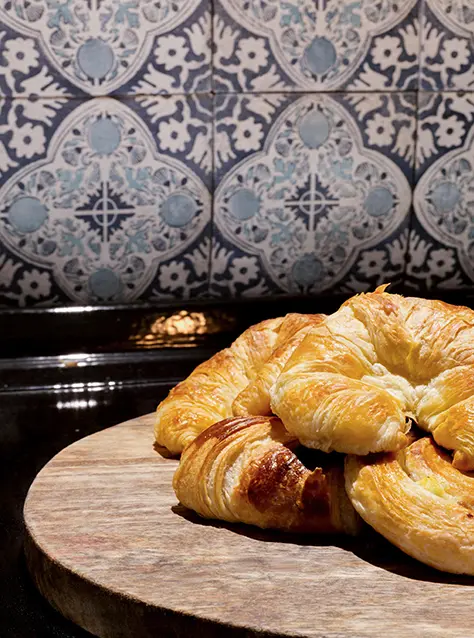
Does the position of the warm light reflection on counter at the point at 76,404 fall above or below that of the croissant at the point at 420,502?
below

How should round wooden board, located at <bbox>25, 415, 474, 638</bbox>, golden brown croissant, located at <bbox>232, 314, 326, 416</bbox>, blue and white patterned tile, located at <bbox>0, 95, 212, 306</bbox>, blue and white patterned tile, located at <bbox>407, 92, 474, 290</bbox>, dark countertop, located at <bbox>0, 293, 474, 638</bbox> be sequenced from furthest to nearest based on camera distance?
blue and white patterned tile, located at <bbox>407, 92, 474, 290</bbox>, blue and white patterned tile, located at <bbox>0, 95, 212, 306</bbox>, dark countertop, located at <bbox>0, 293, 474, 638</bbox>, golden brown croissant, located at <bbox>232, 314, 326, 416</bbox>, round wooden board, located at <bbox>25, 415, 474, 638</bbox>

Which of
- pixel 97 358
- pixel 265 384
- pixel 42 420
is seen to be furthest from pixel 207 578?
pixel 97 358

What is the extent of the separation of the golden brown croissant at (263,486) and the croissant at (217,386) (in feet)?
0.42

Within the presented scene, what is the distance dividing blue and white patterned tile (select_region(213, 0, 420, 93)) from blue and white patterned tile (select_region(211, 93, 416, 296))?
2 cm

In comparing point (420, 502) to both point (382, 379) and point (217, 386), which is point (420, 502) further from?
point (217, 386)

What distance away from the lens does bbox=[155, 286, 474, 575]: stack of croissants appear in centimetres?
78

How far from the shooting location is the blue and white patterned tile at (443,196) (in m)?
1.52

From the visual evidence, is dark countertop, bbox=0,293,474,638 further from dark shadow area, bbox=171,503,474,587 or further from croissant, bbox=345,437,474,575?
croissant, bbox=345,437,474,575

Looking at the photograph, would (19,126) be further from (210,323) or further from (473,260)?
(473,260)

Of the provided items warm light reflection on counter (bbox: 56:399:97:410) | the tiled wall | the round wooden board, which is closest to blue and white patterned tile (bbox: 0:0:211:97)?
the tiled wall

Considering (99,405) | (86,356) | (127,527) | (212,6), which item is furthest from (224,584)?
(212,6)

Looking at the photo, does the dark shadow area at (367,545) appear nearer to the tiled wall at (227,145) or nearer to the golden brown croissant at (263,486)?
the golden brown croissant at (263,486)

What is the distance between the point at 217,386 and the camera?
3.50 feet

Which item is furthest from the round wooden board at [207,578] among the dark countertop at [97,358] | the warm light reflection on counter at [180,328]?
the warm light reflection on counter at [180,328]
